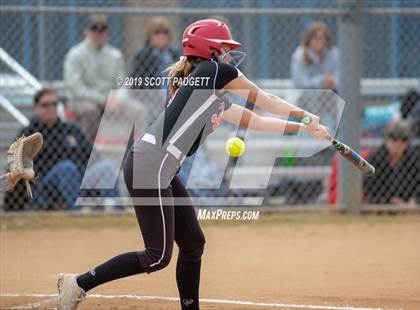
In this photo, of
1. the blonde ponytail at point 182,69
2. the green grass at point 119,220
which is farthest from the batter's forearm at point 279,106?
the green grass at point 119,220

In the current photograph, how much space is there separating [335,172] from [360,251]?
93.0 inches

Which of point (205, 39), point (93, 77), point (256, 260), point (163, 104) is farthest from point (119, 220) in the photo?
point (205, 39)

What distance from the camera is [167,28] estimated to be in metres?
10.7

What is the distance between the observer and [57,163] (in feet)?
34.3

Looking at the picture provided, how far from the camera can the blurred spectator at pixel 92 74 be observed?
10812mm

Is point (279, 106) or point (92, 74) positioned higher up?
point (279, 106)

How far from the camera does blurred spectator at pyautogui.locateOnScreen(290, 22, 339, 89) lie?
37.1ft

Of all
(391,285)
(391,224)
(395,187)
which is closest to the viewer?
(391,285)

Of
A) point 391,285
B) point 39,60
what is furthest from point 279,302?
point 39,60

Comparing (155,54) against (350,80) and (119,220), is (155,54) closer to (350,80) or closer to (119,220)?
(119,220)

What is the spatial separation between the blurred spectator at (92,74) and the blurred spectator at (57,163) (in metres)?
0.37

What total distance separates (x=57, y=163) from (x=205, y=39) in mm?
5437

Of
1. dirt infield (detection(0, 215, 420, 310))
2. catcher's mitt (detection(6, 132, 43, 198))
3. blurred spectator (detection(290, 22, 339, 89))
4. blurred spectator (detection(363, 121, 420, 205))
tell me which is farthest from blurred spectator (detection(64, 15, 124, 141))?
catcher's mitt (detection(6, 132, 43, 198))

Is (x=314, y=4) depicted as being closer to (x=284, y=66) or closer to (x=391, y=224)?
(x=284, y=66)
